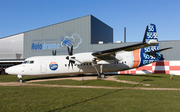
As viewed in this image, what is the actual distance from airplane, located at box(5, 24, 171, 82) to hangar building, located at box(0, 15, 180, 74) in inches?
243

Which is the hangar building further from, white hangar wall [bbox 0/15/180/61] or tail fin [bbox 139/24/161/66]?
tail fin [bbox 139/24/161/66]

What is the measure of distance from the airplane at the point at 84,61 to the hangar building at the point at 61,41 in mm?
6176

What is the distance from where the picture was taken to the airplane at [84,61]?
19.3 metres

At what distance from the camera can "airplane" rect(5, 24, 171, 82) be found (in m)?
19.3

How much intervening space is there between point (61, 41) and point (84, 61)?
53.1 ft

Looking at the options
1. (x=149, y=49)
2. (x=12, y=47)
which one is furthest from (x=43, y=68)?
(x=12, y=47)

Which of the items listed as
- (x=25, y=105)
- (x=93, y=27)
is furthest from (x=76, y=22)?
(x=25, y=105)

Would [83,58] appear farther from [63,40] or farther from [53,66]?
[63,40]

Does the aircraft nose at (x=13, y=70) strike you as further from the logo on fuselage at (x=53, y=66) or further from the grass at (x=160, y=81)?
the grass at (x=160, y=81)

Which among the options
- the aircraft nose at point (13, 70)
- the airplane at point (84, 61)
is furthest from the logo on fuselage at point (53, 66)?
the aircraft nose at point (13, 70)

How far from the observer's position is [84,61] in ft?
64.7

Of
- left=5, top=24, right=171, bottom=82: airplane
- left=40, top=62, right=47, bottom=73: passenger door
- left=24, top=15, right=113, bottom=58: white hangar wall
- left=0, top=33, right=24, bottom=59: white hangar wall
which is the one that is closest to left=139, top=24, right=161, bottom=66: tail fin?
left=5, top=24, right=171, bottom=82: airplane

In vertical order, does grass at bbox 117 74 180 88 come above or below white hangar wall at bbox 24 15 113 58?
below

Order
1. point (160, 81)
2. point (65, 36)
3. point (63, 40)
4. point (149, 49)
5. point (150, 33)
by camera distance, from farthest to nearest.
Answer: point (63, 40) < point (65, 36) < point (150, 33) < point (149, 49) < point (160, 81)
